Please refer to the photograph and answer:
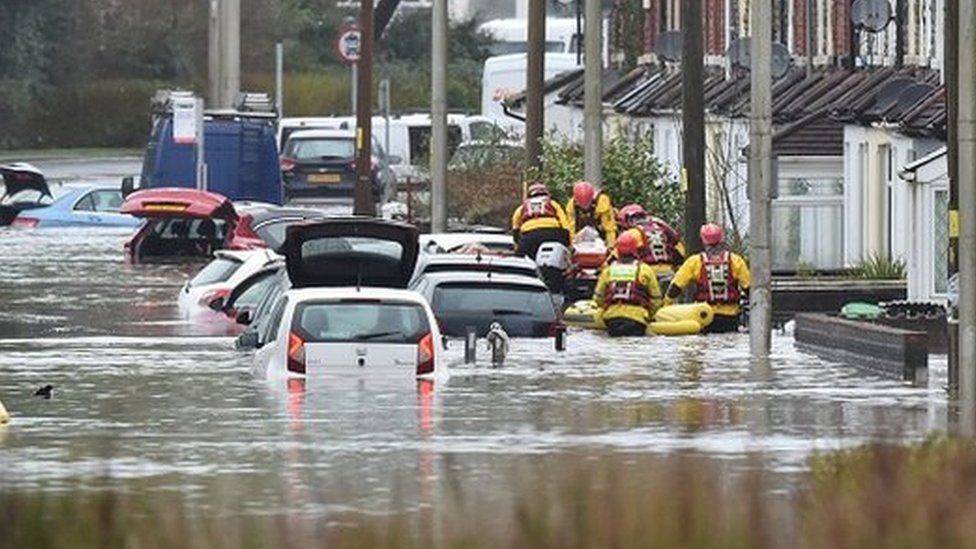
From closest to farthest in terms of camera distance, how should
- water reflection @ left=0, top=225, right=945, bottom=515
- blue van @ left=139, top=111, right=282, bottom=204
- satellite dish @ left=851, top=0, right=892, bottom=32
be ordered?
water reflection @ left=0, top=225, right=945, bottom=515, satellite dish @ left=851, top=0, right=892, bottom=32, blue van @ left=139, top=111, right=282, bottom=204

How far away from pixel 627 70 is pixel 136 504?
52.6m

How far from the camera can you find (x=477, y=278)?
3269cm

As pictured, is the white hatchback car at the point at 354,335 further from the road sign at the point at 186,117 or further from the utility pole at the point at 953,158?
the road sign at the point at 186,117

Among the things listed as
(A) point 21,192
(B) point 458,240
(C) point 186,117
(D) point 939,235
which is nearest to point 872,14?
(B) point 458,240

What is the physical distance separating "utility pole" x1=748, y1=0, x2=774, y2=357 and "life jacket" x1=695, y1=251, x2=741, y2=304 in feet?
4.58

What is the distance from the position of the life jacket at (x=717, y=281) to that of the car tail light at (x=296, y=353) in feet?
27.1

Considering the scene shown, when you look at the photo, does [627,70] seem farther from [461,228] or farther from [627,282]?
[627,282]

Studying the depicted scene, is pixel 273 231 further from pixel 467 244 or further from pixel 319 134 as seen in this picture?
pixel 319 134

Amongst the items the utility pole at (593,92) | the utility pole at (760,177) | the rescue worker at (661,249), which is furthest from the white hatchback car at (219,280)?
the utility pole at (760,177)

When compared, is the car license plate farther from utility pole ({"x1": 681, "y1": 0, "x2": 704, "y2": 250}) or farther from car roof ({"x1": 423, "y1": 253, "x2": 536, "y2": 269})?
car roof ({"x1": 423, "y1": 253, "x2": 536, "y2": 269})

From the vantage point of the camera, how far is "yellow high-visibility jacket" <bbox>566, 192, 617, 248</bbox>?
40.2 meters

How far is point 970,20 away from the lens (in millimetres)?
25656

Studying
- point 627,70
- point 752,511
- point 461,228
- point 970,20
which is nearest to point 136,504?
point 752,511

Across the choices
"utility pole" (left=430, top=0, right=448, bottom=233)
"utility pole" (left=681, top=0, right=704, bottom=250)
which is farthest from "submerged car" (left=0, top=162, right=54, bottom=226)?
"utility pole" (left=681, top=0, right=704, bottom=250)
